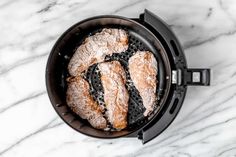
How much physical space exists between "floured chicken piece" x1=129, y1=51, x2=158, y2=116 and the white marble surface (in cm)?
8

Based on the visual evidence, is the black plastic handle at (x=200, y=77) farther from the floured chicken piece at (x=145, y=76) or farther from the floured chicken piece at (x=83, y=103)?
the floured chicken piece at (x=83, y=103)

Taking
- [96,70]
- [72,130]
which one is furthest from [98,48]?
[72,130]

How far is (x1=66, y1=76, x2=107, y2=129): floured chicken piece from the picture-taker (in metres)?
1.19

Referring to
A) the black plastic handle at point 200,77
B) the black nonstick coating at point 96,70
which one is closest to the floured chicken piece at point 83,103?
the black nonstick coating at point 96,70

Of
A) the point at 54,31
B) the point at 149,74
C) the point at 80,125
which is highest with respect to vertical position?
the point at 54,31

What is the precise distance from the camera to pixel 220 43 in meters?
1.22

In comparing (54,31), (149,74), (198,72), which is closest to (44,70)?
(54,31)

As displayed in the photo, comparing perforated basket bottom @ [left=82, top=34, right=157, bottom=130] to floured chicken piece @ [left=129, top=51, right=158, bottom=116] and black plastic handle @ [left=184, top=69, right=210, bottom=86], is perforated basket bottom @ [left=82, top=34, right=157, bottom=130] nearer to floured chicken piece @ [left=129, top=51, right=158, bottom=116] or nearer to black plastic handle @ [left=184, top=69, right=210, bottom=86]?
floured chicken piece @ [left=129, top=51, right=158, bottom=116]

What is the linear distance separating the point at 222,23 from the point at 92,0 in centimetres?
30

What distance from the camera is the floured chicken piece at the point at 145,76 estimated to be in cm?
118

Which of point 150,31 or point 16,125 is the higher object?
point 150,31

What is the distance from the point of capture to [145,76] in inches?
46.7

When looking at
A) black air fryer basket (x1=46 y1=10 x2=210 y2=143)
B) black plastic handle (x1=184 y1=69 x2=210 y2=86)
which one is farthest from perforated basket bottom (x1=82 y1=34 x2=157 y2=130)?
black plastic handle (x1=184 y1=69 x2=210 y2=86)

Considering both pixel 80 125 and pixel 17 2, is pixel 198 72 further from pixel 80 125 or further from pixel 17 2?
pixel 17 2
